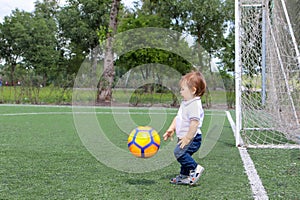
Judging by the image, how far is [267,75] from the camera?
9.96 m

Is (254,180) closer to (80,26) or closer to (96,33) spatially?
(96,33)

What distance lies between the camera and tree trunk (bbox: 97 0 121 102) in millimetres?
19391

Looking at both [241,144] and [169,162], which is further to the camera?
[241,144]

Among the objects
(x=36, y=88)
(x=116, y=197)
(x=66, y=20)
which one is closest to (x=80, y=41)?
(x=66, y=20)

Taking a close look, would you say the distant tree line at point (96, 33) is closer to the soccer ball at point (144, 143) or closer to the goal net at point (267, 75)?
the goal net at point (267, 75)

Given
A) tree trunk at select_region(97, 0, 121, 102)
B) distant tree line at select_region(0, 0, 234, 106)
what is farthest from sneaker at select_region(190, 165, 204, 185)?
tree trunk at select_region(97, 0, 121, 102)

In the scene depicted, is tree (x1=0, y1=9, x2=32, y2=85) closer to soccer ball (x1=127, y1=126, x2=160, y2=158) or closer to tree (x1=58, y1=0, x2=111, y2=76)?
tree (x1=58, y1=0, x2=111, y2=76)

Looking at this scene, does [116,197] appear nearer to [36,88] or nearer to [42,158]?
[42,158]

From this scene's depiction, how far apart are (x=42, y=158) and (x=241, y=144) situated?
10.3 feet

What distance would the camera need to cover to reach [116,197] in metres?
3.68

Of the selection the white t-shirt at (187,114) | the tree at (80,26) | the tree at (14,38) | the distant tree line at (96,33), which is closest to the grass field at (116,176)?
the white t-shirt at (187,114)

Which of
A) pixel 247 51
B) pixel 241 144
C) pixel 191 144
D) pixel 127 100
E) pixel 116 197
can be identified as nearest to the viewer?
pixel 116 197

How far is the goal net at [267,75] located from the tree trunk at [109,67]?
10.5m

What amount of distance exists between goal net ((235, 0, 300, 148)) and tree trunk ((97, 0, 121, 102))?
10.5 metres
